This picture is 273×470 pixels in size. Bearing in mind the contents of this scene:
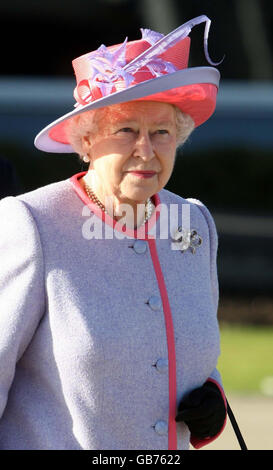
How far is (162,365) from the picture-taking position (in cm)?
282

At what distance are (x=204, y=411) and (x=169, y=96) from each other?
86cm

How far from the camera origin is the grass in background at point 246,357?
7605 millimetres

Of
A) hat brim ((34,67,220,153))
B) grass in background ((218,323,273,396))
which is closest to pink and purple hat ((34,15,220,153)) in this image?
hat brim ((34,67,220,153))

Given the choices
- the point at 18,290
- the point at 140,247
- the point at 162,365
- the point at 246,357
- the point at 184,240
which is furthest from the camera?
the point at 246,357

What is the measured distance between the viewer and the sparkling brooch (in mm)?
3068

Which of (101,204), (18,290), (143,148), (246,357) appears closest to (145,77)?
(143,148)

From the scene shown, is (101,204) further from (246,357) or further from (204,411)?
(246,357)

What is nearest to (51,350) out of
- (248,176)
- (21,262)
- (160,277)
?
(21,262)

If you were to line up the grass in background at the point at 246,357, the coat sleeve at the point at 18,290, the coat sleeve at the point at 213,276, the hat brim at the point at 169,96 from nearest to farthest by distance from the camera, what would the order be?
the coat sleeve at the point at 18,290, the hat brim at the point at 169,96, the coat sleeve at the point at 213,276, the grass in background at the point at 246,357

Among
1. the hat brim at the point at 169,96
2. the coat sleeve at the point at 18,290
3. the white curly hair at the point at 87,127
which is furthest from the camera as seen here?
the white curly hair at the point at 87,127

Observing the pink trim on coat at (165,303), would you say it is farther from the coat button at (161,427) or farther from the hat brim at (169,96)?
the hat brim at (169,96)

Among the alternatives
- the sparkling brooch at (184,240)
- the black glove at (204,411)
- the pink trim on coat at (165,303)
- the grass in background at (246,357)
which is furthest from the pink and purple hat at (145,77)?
the grass in background at (246,357)

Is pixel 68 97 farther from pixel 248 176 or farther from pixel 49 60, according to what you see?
pixel 49 60
